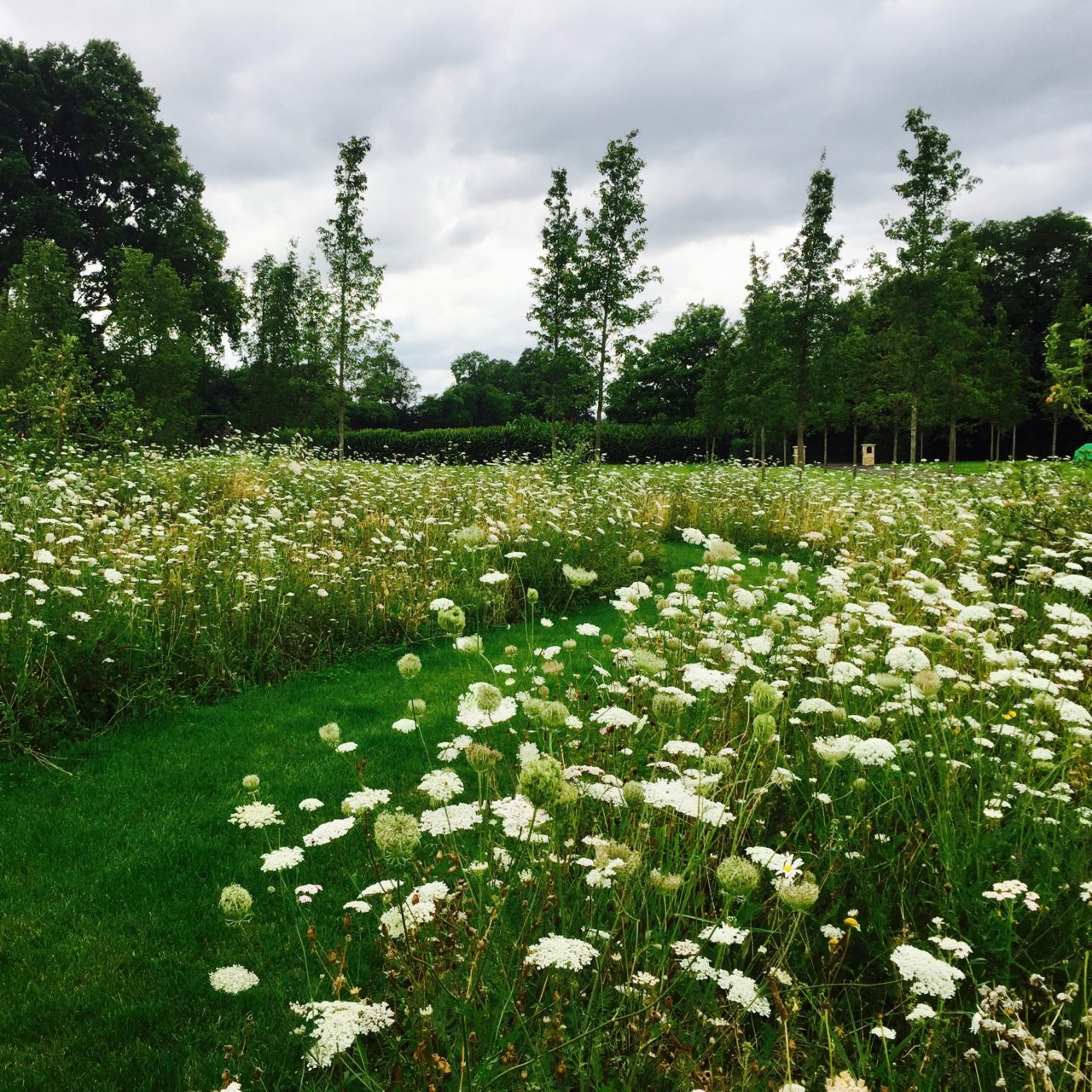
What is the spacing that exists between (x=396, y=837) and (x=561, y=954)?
0.47m

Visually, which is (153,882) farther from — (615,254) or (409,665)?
(615,254)

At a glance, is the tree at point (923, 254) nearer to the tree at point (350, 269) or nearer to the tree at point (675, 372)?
the tree at point (350, 269)

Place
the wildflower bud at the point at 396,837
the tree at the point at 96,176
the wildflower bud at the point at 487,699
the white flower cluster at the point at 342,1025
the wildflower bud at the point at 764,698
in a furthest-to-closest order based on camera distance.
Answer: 1. the tree at the point at 96,176
2. the wildflower bud at the point at 764,698
3. the wildflower bud at the point at 487,699
4. the wildflower bud at the point at 396,837
5. the white flower cluster at the point at 342,1025

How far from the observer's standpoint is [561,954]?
1.54m

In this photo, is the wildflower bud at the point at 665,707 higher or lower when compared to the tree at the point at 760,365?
lower

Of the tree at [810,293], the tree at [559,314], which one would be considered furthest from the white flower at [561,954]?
the tree at [810,293]

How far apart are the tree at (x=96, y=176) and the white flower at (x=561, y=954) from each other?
36.2 metres

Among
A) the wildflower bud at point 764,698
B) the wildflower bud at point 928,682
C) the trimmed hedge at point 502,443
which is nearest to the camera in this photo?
the wildflower bud at point 764,698

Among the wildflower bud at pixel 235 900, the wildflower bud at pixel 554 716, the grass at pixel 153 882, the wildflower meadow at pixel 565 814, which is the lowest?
the grass at pixel 153 882

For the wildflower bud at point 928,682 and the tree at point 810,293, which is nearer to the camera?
the wildflower bud at point 928,682

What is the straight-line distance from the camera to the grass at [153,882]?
2.13 meters

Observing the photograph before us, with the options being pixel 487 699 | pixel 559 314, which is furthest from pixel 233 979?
pixel 559 314

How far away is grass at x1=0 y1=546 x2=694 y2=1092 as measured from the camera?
2.13m

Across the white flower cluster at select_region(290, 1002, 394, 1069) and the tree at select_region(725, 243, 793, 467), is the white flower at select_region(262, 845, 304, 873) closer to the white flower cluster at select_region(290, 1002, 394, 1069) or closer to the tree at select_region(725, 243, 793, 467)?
the white flower cluster at select_region(290, 1002, 394, 1069)
